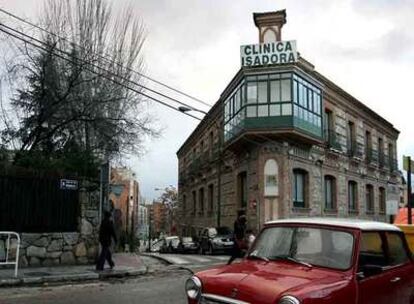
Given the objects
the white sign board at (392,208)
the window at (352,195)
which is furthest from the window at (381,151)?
the white sign board at (392,208)

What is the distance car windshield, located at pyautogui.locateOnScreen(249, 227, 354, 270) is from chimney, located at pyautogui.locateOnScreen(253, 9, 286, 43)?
27285 mm

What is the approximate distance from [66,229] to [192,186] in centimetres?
3513

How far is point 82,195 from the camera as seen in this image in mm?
17234

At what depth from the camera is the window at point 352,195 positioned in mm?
38344

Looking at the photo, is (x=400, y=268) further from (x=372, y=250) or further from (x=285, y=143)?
(x=285, y=143)

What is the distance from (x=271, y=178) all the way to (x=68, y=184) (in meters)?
15.8

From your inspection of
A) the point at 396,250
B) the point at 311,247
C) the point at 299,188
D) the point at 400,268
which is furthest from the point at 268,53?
the point at 311,247

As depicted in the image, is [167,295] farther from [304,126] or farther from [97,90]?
[304,126]

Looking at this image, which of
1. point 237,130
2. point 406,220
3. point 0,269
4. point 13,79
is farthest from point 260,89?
point 0,269

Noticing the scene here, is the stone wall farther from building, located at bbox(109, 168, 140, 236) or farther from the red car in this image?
the red car

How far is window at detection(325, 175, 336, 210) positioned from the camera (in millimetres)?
35250

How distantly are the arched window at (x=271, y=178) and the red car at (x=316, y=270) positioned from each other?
23.5 metres

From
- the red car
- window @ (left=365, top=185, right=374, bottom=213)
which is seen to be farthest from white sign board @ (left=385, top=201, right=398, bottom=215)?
window @ (left=365, top=185, right=374, bottom=213)

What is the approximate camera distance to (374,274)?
19.5 ft
